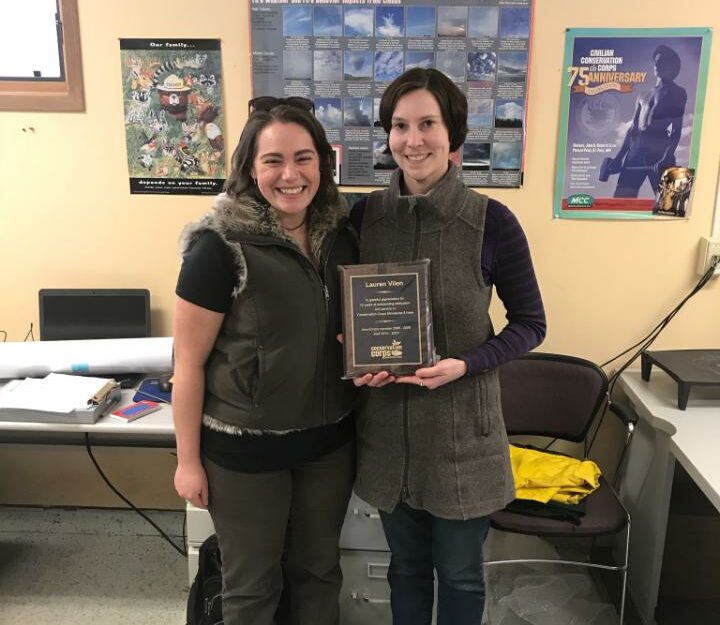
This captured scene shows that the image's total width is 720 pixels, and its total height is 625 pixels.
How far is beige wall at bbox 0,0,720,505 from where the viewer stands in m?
1.97

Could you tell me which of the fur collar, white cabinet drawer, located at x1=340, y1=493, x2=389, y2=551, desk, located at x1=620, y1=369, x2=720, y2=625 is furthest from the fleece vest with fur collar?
desk, located at x1=620, y1=369, x2=720, y2=625

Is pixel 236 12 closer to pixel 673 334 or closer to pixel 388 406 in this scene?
pixel 388 406

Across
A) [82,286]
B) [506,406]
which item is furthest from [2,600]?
[506,406]

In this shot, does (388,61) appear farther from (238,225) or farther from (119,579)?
(119,579)

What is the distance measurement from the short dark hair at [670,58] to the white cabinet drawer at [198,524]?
193 centimetres

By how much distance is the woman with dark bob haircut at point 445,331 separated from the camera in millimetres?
1208

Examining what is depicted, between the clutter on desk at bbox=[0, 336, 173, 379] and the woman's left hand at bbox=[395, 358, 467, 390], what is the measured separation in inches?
42.2

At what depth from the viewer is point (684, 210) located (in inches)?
79.4

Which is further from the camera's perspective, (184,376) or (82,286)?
(82,286)

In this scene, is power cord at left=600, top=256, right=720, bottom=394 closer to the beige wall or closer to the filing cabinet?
the beige wall

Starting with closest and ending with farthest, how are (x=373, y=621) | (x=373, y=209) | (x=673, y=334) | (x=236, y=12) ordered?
(x=373, y=209), (x=373, y=621), (x=236, y=12), (x=673, y=334)

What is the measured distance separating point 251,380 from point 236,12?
4.52 feet

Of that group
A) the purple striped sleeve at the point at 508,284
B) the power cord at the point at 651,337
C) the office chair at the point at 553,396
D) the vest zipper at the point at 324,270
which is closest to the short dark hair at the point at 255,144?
the vest zipper at the point at 324,270

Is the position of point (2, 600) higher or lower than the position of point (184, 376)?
lower
